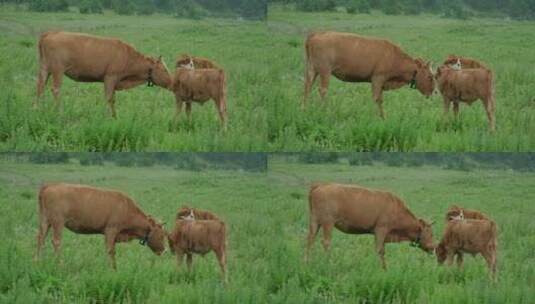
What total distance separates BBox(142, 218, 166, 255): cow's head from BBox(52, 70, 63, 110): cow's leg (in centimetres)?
82

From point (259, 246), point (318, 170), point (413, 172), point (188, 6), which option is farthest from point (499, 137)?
point (188, 6)

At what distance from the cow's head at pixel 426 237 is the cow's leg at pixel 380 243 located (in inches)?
8.2

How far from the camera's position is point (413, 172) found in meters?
6.62

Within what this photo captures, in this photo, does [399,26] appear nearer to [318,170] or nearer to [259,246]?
[318,170]

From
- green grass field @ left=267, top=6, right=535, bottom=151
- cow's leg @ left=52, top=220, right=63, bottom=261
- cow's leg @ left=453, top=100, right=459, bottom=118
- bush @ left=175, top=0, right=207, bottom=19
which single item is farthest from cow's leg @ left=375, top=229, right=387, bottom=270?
cow's leg @ left=52, top=220, right=63, bottom=261

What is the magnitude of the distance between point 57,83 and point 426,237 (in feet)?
7.18

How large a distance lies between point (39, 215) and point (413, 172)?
2.05 meters

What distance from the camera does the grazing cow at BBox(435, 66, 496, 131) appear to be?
22.1 feet

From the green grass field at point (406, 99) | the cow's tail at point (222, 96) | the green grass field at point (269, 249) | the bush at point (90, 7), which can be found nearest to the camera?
the green grass field at point (269, 249)

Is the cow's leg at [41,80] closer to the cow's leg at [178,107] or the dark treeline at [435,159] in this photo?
the cow's leg at [178,107]

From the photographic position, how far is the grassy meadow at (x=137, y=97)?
6.46m

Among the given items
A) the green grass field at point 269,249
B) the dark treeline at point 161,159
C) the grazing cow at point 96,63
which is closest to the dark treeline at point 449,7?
the green grass field at point 269,249

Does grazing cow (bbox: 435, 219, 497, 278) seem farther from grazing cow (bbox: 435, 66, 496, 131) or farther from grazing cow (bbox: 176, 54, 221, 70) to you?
grazing cow (bbox: 176, 54, 221, 70)

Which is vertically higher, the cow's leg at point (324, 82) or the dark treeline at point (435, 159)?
the cow's leg at point (324, 82)
